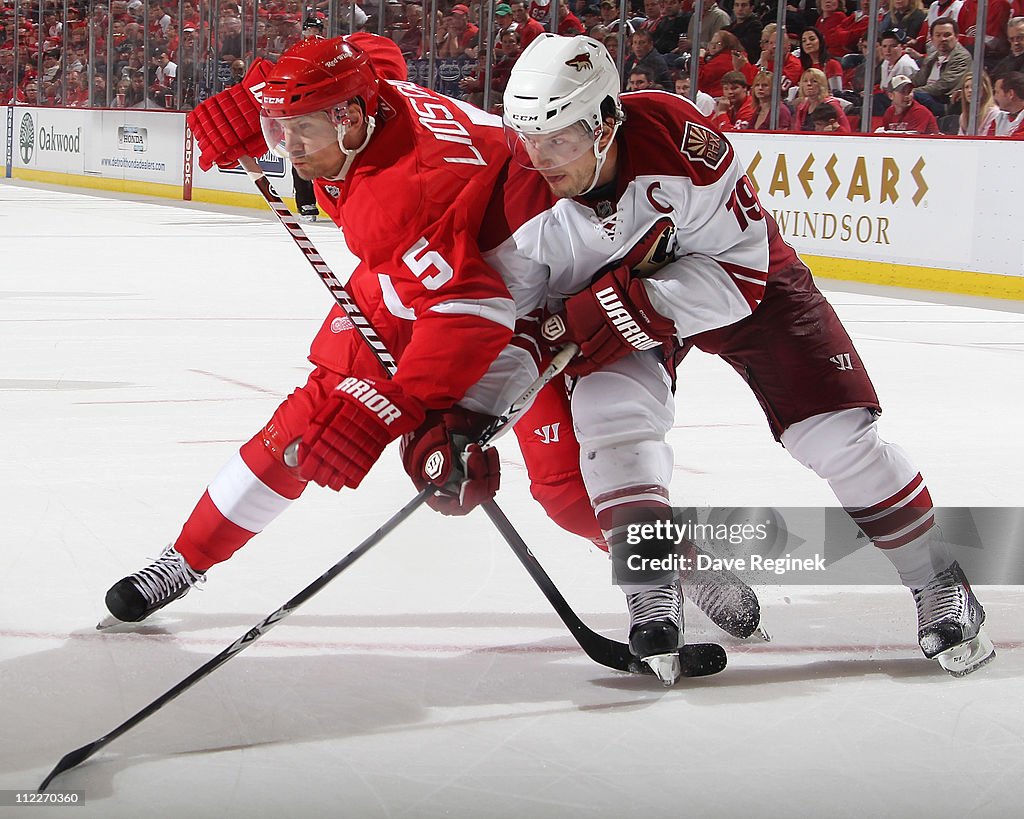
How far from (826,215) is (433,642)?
7.34 meters

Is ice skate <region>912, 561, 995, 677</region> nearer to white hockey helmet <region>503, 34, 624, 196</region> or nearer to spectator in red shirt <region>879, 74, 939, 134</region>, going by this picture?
white hockey helmet <region>503, 34, 624, 196</region>

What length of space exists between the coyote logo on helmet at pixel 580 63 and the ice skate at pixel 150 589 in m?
1.05

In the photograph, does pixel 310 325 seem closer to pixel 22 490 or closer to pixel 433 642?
pixel 22 490

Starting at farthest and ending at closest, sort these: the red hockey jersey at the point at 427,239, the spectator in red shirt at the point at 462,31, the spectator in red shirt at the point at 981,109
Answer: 1. the spectator in red shirt at the point at 462,31
2. the spectator in red shirt at the point at 981,109
3. the red hockey jersey at the point at 427,239

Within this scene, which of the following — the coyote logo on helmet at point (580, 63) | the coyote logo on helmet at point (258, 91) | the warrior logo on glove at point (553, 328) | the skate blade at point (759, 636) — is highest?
the coyote logo on helmet at point (580, 63)

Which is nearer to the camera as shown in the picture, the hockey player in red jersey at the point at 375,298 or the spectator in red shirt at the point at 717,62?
the hockey player in red jersey at the point at 375,298

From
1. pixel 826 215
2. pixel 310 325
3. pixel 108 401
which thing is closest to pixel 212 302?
pixel 310 325

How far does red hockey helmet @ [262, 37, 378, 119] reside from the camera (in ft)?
7.77

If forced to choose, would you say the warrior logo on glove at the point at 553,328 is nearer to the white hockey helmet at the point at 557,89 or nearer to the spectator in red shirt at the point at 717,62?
the white hockey helmet at the point at 557,89

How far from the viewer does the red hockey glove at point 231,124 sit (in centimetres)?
255

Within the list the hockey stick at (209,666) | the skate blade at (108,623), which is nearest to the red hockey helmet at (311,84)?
the hockey stick at (209,666)

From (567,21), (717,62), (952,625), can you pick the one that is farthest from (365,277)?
(567,21)

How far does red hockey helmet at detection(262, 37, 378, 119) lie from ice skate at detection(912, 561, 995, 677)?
4.10 feet

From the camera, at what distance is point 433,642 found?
8.45 feet
